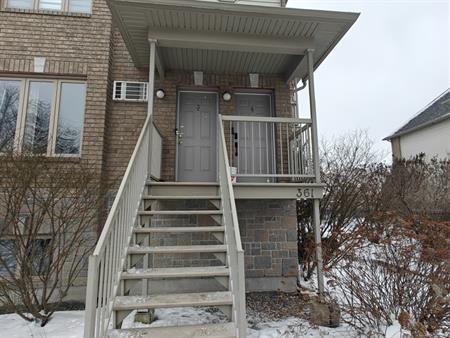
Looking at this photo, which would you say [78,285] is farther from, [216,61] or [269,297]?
[216,61]

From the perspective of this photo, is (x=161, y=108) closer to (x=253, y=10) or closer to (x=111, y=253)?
(x=253, y=10)

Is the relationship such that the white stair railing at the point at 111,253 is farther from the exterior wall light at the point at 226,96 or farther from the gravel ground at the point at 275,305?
the exterior wall light at the point at 226,96

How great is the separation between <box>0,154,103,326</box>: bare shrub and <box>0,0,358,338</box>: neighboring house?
24.4 inches

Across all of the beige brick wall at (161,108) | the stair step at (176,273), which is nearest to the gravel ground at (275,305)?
the stair step at (176,273)

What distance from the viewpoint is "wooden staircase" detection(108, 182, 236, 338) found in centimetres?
268

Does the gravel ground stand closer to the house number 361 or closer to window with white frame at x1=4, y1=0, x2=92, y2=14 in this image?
the house number 361

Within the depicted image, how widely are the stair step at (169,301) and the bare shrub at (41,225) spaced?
2010 millimetres

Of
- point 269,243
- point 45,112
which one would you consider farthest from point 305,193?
point 45,112

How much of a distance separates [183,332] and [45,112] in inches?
193

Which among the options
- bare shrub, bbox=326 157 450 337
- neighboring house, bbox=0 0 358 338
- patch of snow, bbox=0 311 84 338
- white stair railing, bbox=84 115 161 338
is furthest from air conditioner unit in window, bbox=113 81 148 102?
bare shrub, bbox=326 157 450 337

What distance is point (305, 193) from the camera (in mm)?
4539

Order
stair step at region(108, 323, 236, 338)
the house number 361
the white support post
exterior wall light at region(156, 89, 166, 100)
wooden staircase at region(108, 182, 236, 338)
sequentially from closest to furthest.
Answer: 1. the white support post
2. stair step at region(108, 323, 236, 338)
3. wooden staircase at region(108, 182, 236, 338)
4. the house number 361
5. exterior wall light at region(156, 89, 166, 100)

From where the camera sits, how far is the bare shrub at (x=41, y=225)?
4059 mm

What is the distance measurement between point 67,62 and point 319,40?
183 inches
